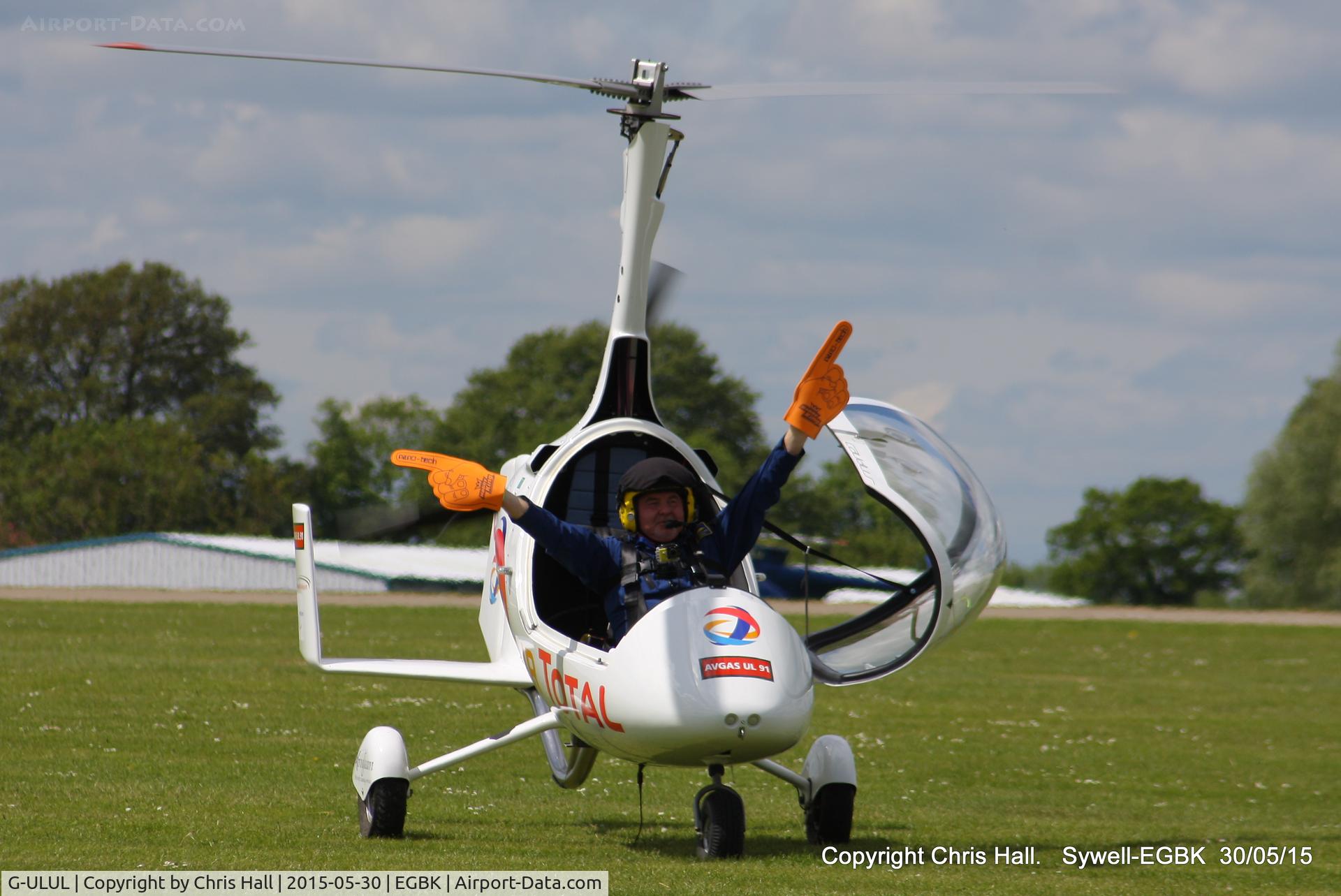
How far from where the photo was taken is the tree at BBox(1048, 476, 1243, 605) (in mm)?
95188

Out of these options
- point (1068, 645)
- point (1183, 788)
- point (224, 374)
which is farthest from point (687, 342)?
point (1183, 788)

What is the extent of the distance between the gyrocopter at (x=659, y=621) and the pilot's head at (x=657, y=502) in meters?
0.41

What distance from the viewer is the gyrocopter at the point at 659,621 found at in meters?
7.87

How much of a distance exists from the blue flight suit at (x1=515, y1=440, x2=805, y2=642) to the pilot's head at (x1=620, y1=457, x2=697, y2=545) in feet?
0.21

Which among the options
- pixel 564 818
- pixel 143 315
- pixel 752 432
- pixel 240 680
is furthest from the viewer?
pixel 143 315

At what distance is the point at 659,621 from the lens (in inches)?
316

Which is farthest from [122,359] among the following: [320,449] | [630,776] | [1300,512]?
[630,776]

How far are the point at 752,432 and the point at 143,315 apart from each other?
33.5 metres

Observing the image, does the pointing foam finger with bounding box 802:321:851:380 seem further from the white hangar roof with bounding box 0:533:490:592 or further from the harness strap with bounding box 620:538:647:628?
the white hangar roof with bounding box 0:533:490:592

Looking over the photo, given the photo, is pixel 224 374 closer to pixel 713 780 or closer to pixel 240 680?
pixel 240 680

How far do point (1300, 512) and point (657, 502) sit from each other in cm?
6268

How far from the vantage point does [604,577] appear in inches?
348

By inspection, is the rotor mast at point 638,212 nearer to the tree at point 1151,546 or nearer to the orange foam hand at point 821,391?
the orange foam hand at point 821,391

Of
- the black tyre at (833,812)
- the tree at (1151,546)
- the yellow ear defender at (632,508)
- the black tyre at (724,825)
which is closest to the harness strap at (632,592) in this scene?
the yellow ear defender at (632,508)
